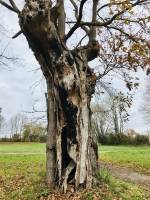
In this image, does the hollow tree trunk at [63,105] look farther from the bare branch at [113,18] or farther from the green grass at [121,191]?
the bare branch at [113,18]

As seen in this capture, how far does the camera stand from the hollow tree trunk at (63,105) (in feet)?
43.1

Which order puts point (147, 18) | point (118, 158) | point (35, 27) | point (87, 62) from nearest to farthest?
point (35, 27)
point (87, 62)
point (147, 18)
point (118, 158)

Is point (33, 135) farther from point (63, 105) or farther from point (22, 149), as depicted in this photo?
point (63, 105)

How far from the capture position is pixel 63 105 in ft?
44.6

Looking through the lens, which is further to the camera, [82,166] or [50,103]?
[50,103]

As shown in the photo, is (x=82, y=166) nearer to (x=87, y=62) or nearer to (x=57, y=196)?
(x=57, y=196)

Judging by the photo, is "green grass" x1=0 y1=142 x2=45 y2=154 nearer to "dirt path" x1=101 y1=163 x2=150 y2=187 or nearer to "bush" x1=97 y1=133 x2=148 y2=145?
"dirt path" x1=101 y1=163 x2=150 y2=187

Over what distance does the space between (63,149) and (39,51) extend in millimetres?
3198

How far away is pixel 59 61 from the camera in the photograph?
44.8ft

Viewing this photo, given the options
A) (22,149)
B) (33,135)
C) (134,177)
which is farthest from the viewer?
(33,135)

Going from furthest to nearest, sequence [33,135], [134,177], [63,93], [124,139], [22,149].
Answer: [33,135] < [124,139] < [22,149] < [134,177] < [63,93]

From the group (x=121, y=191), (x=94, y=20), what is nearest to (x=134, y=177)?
(x=121, y=191)

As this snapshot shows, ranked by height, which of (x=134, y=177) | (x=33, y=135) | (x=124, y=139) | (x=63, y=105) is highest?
(x=33, y=135)

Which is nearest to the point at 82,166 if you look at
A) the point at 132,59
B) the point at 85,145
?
the point at 85,145
